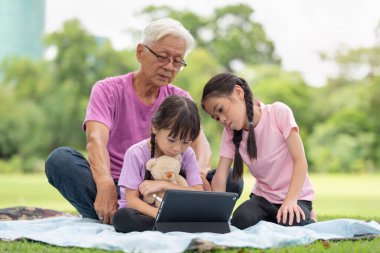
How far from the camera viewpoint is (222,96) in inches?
124

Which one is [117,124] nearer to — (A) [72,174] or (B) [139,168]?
(A) [72,174]

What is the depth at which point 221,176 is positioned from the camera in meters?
3.41

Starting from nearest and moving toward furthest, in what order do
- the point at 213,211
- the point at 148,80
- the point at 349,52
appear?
the point at 213,211 < the point at 148,80 < the point at 349,52

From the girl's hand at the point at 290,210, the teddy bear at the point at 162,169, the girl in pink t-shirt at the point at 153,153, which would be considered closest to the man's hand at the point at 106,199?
the girl in pink t-shirt at the point at 153,153

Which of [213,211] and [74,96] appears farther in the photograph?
[74,96]

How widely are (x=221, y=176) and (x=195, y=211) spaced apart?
A: 2.05 ft

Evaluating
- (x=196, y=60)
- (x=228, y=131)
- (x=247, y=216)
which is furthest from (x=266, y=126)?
(x=196, y=60)

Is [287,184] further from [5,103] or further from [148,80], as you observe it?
[5,103]

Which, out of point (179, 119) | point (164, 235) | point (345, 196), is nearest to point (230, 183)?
point (179, 119)

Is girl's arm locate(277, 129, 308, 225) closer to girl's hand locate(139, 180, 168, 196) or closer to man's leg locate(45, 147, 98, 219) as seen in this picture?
girl's hand locate(139, 180, 168, 196)

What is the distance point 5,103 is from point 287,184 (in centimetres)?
1572

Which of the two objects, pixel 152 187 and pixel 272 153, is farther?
pixel 272 153

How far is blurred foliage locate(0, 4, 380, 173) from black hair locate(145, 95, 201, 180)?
41.0ft

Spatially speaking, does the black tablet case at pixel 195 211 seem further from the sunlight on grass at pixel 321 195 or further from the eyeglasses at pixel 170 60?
the sunlight on grass at pixel 321 195
